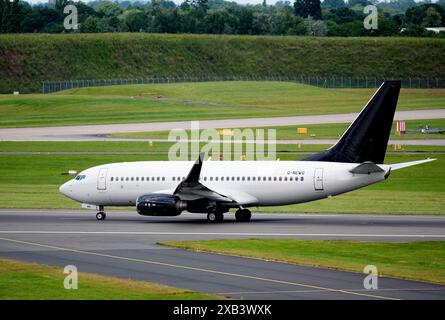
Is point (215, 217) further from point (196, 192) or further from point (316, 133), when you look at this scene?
point (316, 133)

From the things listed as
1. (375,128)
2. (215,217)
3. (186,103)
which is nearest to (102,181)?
(215,217)

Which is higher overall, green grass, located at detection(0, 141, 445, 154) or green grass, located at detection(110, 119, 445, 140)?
green grass, located at detection(110, 119, 445, 140)

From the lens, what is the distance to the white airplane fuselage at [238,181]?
49094 mm

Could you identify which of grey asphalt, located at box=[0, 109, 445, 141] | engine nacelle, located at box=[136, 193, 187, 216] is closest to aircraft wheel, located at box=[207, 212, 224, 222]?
engine nacelle, located at box=[136, 193, 187, 216]

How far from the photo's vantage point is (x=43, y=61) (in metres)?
171

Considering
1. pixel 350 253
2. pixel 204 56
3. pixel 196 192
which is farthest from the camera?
pixel 204 56

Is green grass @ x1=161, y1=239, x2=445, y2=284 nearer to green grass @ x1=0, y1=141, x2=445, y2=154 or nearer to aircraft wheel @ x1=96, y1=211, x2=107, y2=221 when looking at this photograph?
aircraft wheel @ x1=96, y1=211, x2=107, y2=221

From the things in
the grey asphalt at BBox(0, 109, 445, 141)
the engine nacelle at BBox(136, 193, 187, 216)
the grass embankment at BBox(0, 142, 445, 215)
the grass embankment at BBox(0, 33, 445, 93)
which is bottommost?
the grass embankment at BBox(0, 142, 445, 215)

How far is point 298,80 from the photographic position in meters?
173

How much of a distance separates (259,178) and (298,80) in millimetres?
124143

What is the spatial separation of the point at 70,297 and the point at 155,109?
317 ft

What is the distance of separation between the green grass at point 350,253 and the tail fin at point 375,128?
28.3ft

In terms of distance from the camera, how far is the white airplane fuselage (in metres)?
49.1

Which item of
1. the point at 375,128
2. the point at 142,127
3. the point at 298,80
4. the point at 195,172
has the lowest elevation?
the point at 142,127
